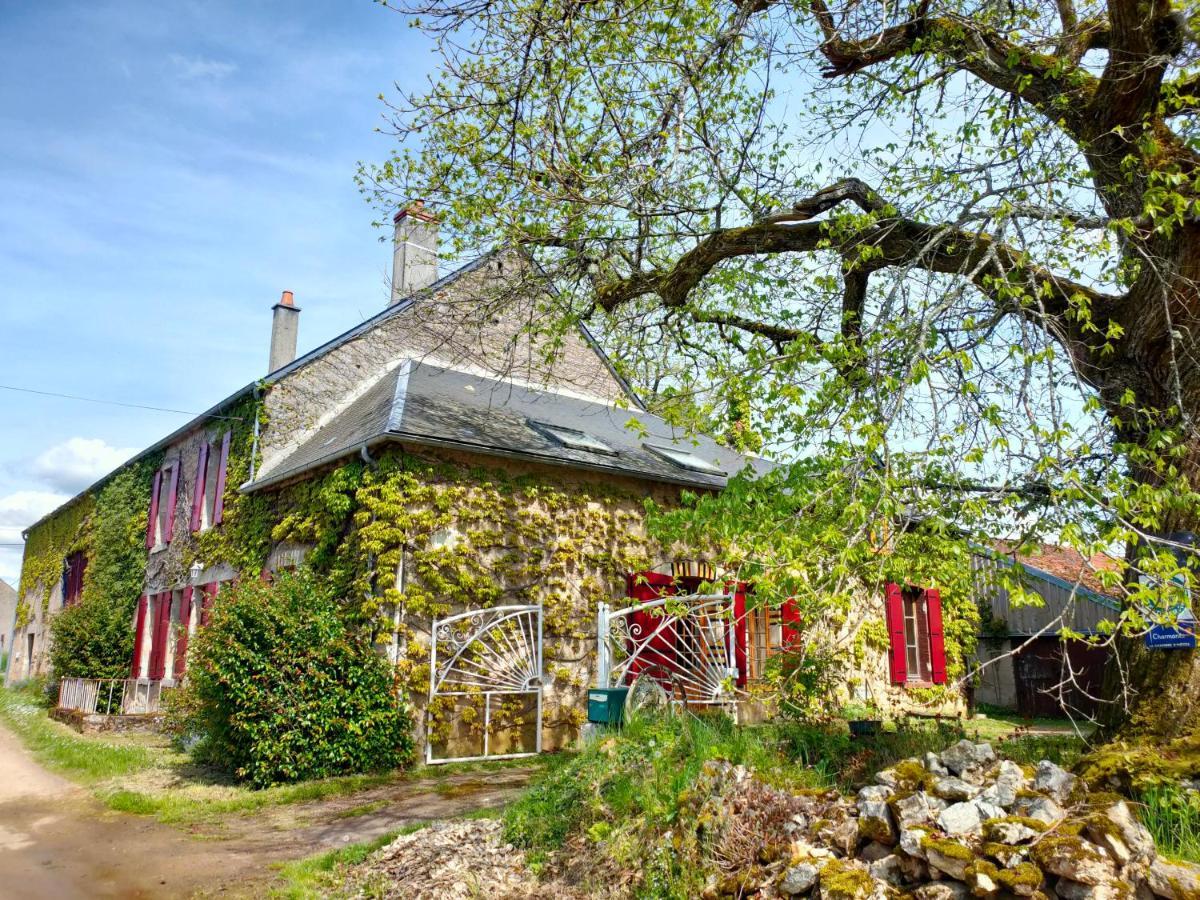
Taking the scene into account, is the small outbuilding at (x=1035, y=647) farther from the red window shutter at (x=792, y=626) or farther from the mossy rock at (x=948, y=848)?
the mossy rock at (x=948, y=848)

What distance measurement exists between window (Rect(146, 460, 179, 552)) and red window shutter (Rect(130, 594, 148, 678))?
43.8 inches

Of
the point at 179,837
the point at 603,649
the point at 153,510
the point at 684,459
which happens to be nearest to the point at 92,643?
the point at 153,510

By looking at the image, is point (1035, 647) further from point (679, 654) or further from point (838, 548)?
point (838, 548)

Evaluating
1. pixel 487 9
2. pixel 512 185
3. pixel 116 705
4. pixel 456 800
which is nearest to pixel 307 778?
pixel 456 800

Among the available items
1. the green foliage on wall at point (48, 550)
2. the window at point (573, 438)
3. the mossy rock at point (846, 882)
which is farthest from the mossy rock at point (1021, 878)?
the green foliage on wall at point (48, 550)

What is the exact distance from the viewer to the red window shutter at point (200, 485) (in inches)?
567

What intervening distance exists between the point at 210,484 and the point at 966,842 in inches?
530

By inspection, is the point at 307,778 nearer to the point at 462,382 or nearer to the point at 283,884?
the point at 283,884

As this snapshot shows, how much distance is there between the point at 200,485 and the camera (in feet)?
47.6

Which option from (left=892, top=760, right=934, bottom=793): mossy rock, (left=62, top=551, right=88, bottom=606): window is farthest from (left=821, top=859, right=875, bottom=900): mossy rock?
(left=62, top=551, right=88, bottom=606): window

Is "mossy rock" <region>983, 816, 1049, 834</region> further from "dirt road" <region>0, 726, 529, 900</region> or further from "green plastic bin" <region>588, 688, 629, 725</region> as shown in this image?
"green plastic bin" <region>588, 688, 629, 725</region>

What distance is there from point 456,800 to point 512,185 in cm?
545

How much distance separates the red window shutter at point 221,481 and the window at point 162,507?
99.6 inches

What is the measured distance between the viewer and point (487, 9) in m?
6.45
